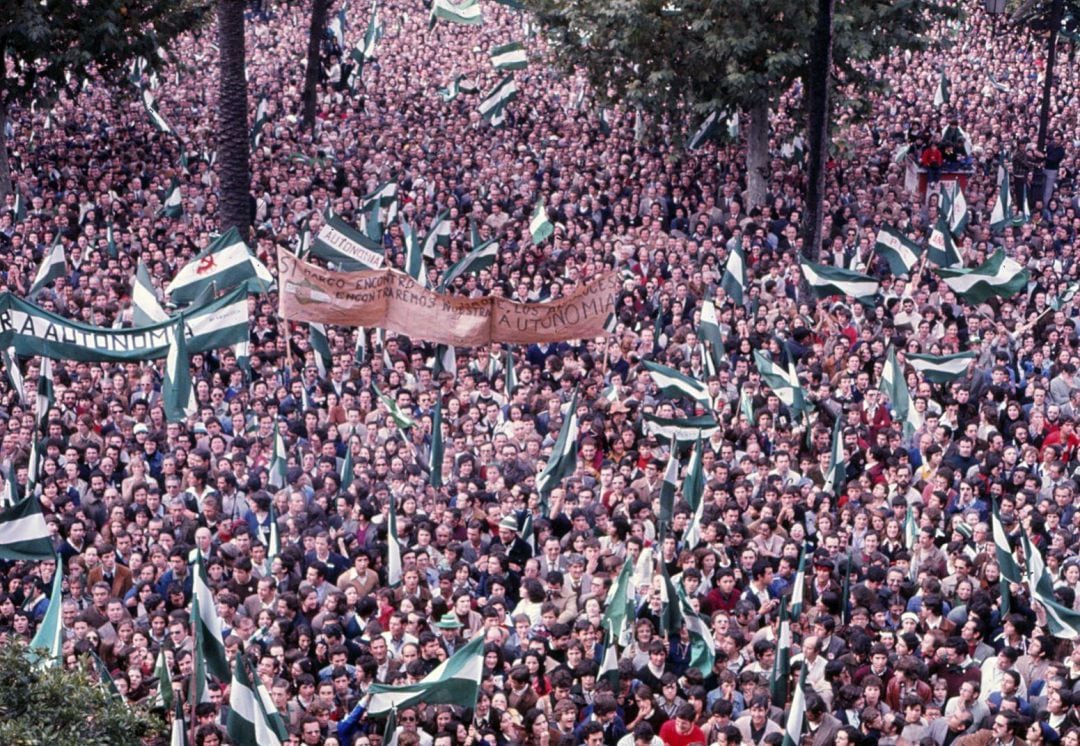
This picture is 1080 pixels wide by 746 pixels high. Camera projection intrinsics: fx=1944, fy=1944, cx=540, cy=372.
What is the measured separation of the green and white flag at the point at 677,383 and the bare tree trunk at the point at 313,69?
625 inches

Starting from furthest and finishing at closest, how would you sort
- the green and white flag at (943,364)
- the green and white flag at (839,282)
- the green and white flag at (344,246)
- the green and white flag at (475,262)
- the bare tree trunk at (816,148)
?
the bare tree trunk at (816,148), the green and white flag at (475,262), the green and white flag at (344,246), the green and white flag at (839,282), the green and white flag at (943,364)

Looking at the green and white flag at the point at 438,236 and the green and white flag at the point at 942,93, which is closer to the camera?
the green and white flag at the point at 438,236

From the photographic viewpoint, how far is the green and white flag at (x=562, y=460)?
17.1 m

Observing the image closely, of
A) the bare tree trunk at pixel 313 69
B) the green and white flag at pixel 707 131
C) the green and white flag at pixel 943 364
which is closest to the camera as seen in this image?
the green and white flag at pixel 943 364

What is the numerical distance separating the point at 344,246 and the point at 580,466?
560 cm

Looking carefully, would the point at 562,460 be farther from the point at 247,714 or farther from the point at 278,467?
the point at 247,714

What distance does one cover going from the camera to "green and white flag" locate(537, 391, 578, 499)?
56.2 feet

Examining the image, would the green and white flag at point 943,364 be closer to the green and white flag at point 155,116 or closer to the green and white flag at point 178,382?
the green and white flag at point 178,382

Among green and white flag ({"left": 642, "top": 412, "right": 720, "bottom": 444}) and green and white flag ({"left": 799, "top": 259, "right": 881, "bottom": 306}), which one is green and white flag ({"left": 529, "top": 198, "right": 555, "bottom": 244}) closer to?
green and white flag ({"left": 799, "top": 259, "right": 881, "bottom": 306})

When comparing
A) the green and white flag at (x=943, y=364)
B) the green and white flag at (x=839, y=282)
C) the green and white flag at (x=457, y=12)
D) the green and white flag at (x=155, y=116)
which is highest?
the green and white flag at (x=457, y=12)

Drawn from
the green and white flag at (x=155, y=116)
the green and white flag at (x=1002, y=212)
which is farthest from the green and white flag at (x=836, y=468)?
the green and white flag at (x=155, y=116)

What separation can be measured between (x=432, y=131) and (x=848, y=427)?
1553 centimetres

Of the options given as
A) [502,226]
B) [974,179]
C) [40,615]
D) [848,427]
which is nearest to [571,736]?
[40,615]

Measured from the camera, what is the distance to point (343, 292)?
67.3ft
